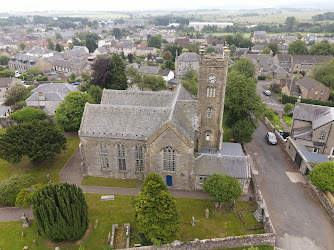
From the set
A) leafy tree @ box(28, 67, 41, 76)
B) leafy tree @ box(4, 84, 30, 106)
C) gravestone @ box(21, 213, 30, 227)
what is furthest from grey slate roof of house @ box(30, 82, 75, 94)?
gravestone @ box(21, 213, 30, 227)

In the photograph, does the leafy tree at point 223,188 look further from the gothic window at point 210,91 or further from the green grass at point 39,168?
the green grass at point 39,168

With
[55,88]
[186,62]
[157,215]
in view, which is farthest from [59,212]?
[186,62]

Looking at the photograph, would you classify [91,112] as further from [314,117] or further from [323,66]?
[323,66]

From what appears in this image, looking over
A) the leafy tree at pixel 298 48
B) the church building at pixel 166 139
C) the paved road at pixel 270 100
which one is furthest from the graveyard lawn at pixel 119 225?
the leafy tree at pixel 298 48

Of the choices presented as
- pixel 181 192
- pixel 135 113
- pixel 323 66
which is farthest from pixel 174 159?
pixel 323 66

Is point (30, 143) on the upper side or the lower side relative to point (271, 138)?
upper

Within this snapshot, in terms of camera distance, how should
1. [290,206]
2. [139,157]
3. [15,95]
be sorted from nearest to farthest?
[290,206] → [139,157] → [15,95]

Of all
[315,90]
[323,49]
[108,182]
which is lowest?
[108,182]

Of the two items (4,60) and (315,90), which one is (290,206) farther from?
(4,60)
